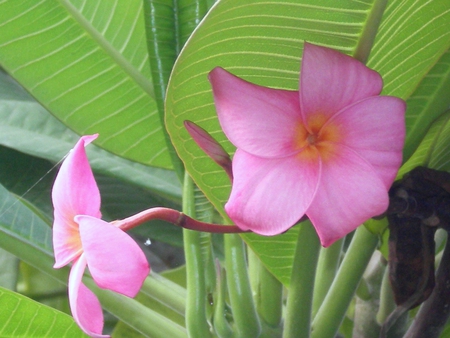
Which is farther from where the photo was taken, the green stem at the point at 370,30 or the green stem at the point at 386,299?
the green stem at the point at 386,299

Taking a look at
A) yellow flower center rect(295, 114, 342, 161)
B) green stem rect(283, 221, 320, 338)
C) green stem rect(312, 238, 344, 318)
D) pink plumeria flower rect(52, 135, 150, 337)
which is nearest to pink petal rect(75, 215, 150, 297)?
pink plumeria flower rect(52, 135, 150, 337)

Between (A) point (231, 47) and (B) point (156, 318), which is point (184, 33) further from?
(B) point (156, 318)

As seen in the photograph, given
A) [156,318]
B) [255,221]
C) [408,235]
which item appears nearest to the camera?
[255,221]

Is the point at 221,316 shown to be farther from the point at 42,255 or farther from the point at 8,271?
the point at 8,271

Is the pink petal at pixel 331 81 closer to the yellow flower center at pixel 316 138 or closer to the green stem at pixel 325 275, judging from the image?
the yellow flower center at pixel 316 138

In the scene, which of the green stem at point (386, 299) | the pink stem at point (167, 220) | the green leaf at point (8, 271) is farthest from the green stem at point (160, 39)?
the green leaf at point (8, 271)

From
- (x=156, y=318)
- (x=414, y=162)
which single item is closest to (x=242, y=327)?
(x=156, y=318)

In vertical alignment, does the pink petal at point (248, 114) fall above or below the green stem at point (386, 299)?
above
